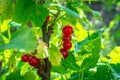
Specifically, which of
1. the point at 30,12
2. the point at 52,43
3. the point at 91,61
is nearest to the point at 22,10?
the point at 30,12

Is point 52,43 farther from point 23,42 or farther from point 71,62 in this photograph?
point 23,42

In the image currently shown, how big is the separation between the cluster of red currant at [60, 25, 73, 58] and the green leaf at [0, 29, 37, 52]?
292 mm

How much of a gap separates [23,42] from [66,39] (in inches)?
15.7

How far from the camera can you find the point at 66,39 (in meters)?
1.21

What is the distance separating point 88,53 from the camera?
3.97 ft

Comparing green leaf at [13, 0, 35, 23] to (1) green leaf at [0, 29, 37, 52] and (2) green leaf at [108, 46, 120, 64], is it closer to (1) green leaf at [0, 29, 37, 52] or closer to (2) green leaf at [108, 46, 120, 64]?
(1) green leaf at [0, 29, 37, 52]

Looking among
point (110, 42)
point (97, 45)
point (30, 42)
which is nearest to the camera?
point (30, 42)

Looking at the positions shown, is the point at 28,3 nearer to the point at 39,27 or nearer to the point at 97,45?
the point at 39,27

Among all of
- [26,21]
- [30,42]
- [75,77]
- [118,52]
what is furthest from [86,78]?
[30,42]

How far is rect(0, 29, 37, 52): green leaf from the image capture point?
80cm

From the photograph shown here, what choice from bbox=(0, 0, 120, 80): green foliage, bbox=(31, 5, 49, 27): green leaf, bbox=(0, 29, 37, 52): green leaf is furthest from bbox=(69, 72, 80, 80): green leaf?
bbox=(0, 29, 37, 52): green leaf

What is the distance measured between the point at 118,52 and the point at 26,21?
33 centimetres

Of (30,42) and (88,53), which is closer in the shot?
(30,42)

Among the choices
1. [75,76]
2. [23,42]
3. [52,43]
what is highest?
[23,42]
